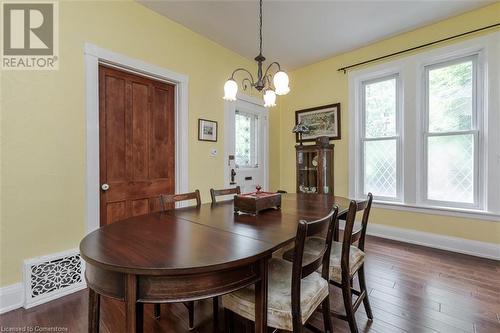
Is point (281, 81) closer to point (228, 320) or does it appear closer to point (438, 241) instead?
point (228, 320)

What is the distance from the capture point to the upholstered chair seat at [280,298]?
3.58 ft

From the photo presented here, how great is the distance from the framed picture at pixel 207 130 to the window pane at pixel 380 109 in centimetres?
230

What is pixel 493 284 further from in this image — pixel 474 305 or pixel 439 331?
pixel 439 331

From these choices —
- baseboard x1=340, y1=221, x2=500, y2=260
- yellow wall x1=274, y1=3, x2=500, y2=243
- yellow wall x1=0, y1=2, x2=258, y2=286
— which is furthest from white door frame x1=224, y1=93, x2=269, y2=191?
baseboard x1=340, y1=221, x2=500, y2=260

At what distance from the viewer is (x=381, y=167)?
11.6ft

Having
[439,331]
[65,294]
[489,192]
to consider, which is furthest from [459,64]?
[65,294]

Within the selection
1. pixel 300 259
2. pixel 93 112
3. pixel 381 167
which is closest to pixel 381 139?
pixel 381 167

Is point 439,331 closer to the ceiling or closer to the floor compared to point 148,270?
closer to the floor

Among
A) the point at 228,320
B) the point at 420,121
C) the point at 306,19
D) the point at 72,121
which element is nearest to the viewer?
the point at 228,320

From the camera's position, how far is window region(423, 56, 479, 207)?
285 centimetres

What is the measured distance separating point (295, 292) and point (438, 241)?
2930 mm

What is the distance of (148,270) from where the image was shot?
84 cm

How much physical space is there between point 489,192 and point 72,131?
14.2 feet

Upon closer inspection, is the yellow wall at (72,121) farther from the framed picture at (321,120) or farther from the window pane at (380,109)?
the framed picture at (321,120)
